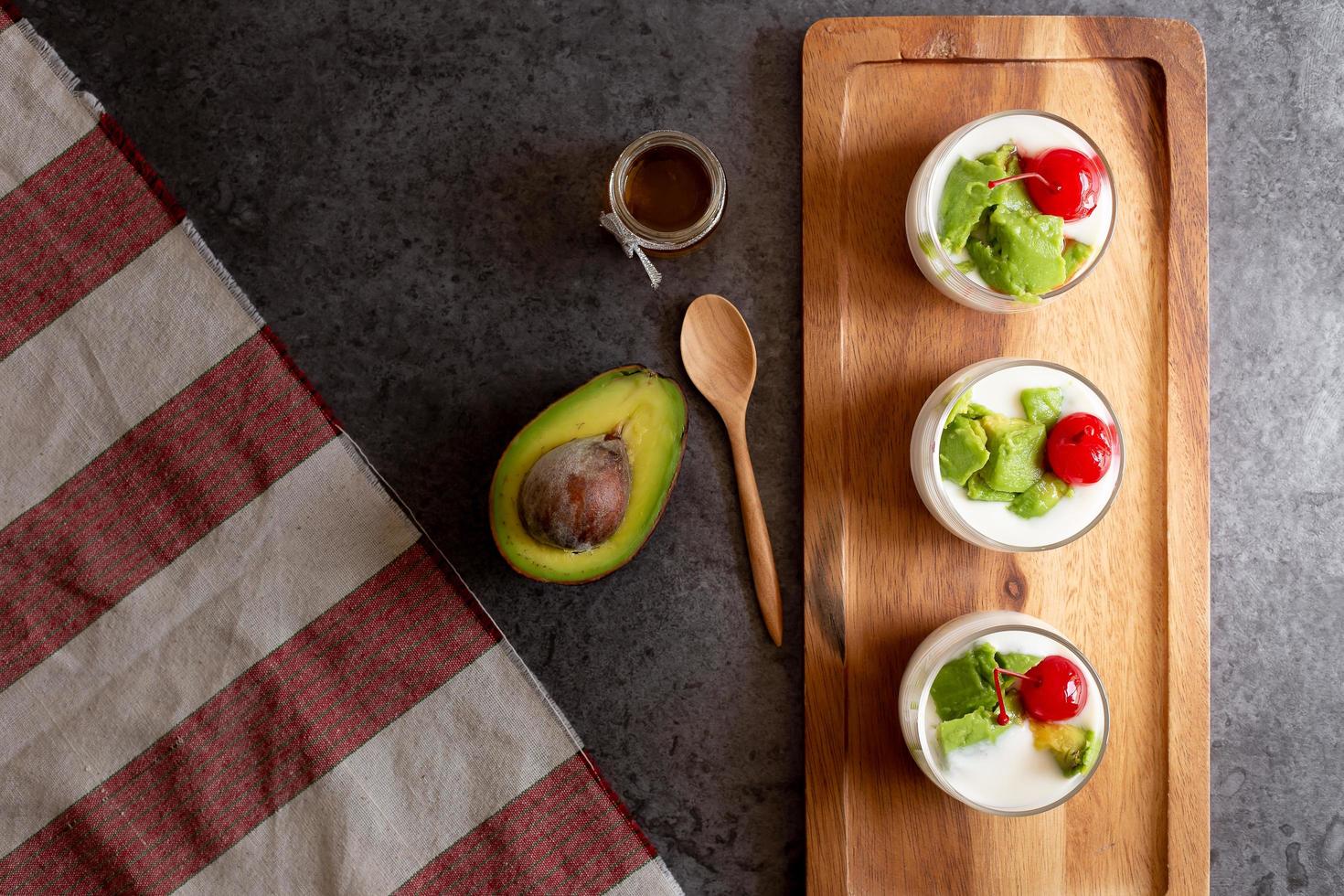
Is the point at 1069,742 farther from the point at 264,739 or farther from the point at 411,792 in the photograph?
the point at 264,739

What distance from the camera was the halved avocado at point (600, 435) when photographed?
1035 millimetres

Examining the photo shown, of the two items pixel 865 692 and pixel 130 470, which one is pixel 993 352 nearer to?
pixel 865 692

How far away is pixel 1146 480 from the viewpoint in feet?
3.78

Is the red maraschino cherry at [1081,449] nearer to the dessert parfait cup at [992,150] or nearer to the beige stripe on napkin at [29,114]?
A: the dessert parfait cup at [992,150]

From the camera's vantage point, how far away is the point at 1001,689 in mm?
1004

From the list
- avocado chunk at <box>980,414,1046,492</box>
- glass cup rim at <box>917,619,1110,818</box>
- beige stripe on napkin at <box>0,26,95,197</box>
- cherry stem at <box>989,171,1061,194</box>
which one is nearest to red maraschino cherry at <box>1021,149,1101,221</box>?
cherry stem at <box>989,171,1061,194</box>

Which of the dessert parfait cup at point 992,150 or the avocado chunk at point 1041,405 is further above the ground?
the dessert parfait cup at point 992,150

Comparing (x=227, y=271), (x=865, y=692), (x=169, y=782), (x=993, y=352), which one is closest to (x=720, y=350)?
(x=993, y=352)

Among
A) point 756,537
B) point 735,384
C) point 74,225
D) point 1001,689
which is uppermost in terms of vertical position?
point 74,225

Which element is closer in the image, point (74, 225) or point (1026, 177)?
point (1026, 177)

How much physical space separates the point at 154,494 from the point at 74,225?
34cm

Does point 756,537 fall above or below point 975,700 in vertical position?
above

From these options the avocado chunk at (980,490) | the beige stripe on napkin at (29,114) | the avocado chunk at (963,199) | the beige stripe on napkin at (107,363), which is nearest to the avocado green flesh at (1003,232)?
the avocado chunk at (963,199)

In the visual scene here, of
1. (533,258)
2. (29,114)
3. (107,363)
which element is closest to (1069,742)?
(533,258)
